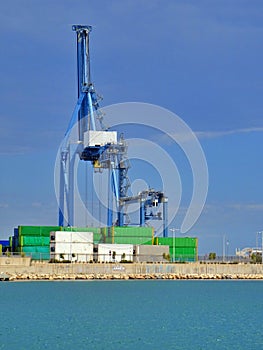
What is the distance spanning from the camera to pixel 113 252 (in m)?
106

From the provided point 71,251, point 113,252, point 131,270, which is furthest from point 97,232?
point 131,270

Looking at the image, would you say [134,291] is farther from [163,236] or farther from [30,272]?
[163,236]

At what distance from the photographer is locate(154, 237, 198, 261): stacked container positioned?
373ft

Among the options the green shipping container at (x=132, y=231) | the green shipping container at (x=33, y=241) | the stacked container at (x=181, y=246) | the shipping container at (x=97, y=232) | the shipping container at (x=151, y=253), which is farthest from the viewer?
the stacked container at (x=181, y=246)

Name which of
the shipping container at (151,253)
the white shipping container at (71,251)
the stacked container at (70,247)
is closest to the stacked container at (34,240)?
Result: the white shipping container at (71,251)

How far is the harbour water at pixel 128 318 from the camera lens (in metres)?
39.0

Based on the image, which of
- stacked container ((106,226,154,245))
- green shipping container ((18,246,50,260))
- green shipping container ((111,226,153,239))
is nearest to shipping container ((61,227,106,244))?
stacked container ((106,226,154,245))

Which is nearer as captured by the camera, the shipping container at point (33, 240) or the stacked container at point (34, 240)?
the stacked container at point (34, 240)

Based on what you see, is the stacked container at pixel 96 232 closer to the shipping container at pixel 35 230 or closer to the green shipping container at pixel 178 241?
the shipping container at pixel 35 230

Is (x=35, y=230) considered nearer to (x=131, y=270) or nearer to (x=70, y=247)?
(x=70, y=247)

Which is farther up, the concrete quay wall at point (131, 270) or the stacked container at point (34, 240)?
the stacked container at point (34, 240)

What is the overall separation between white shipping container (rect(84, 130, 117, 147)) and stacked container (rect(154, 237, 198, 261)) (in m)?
15.2

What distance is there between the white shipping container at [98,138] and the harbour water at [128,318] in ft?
89.7

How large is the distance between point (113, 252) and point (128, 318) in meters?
55.7
